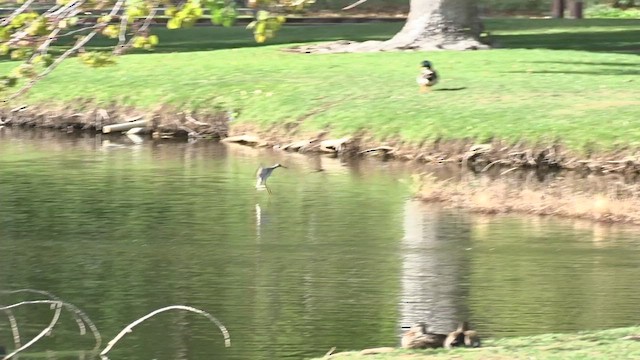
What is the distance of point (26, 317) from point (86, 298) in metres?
0.88

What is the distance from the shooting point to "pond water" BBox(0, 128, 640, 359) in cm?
1239

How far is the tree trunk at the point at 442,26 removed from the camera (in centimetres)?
3272

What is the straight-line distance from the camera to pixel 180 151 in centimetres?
2472

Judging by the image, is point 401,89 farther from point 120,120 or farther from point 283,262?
point 283,262

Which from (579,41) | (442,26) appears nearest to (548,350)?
(442,26)

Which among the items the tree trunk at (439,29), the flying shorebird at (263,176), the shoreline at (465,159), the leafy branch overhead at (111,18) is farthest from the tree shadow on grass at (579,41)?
the leafy branch overhead at (111,18)

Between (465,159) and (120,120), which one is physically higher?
(120,120)

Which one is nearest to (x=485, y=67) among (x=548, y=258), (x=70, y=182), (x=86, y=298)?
(x=70, y=182)

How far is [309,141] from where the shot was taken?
24578mm

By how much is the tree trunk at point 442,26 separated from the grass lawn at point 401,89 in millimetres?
785

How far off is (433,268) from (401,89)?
40.0ft

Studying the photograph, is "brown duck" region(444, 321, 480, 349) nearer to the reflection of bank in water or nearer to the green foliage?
the reflection of bank in water

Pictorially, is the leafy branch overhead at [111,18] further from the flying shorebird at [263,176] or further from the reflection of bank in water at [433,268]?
the flying shorebird at [263,176]

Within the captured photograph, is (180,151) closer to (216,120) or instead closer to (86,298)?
(216,120)
